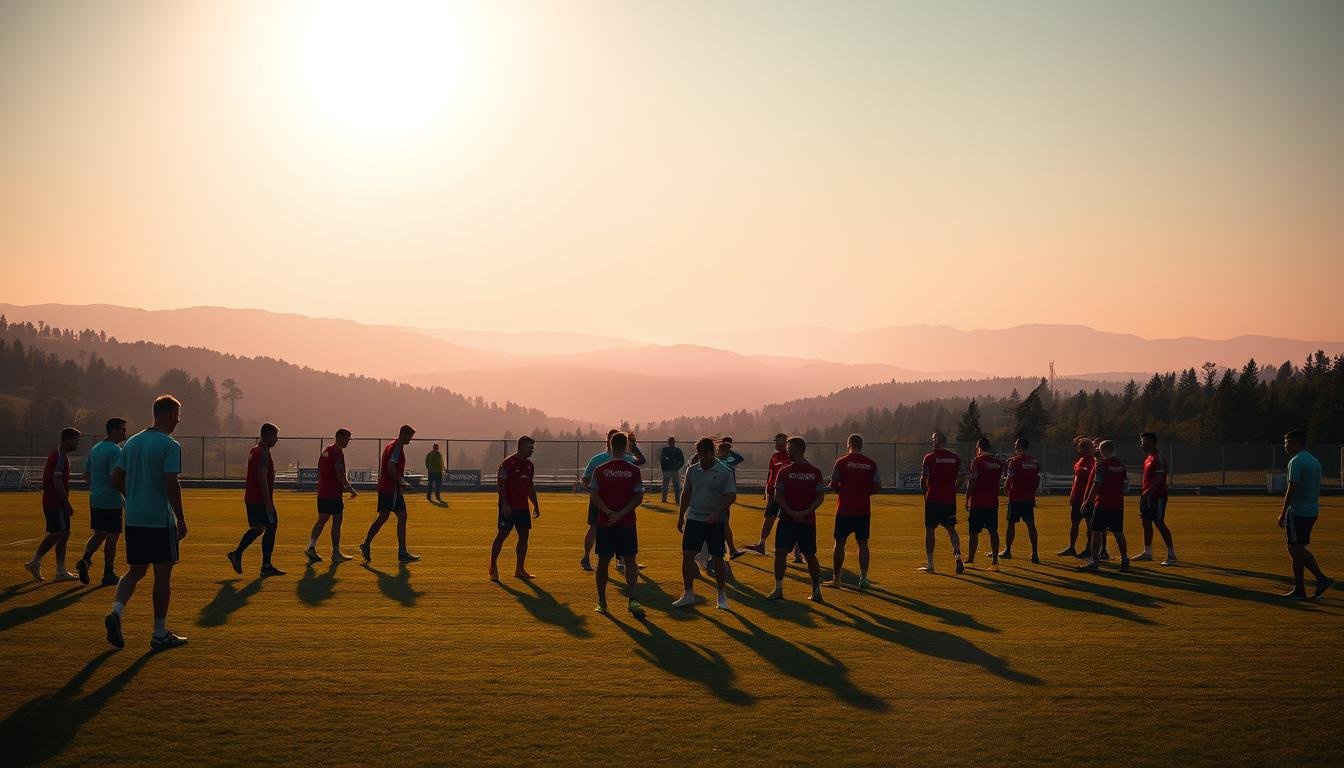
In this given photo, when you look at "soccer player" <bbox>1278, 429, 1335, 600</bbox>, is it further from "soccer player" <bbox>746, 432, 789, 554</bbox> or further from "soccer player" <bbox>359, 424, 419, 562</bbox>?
"soccer player" <bbox>359, 424, 419, 562</bbox>

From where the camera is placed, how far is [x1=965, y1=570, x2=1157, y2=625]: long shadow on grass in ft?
41.4

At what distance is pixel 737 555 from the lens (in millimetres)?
17766

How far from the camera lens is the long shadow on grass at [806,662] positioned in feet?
28.1

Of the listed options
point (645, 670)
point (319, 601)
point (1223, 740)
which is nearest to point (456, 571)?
point (319, 601)

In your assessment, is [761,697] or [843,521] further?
[843,521]

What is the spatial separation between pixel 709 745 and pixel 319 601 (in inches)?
300

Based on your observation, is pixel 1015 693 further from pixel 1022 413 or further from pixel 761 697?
pixel 1022 413

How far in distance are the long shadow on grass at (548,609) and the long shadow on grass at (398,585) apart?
4.27 ft

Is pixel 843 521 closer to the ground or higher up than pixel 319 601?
higher up

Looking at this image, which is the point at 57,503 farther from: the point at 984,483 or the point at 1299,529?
the point at 1299,529

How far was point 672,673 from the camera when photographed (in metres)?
9.41

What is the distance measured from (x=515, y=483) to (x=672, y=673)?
6282mm

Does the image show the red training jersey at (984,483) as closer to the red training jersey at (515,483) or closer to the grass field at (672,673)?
the grass field at (672,673)

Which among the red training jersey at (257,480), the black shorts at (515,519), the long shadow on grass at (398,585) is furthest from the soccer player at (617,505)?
the red training jersey at (257,480)
